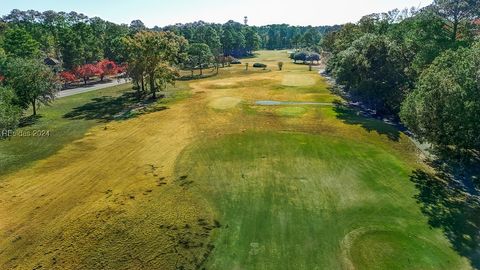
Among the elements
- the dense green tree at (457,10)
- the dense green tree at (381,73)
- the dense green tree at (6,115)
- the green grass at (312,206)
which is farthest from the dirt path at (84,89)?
the dense green tree at (457,10)

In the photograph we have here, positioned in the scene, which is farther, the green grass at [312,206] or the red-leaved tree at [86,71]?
the red-leaved tree at [86,71]

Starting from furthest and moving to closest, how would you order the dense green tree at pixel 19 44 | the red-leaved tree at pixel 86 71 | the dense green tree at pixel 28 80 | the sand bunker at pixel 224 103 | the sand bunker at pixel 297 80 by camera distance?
the red-leaved tree at pixel 86 71, the dense green tree at pixel 19 44, the sand bunker at pixel 297 80, the sand bunker at pixel 224 103, the dense green tree at pixel 28 80

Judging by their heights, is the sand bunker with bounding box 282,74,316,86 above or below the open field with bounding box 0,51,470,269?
above

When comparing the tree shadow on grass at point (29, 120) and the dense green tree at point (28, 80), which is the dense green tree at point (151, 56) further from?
the tree shadow on grass at point (29, 120)

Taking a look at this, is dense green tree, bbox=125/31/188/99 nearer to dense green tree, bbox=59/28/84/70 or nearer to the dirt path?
the dirt path

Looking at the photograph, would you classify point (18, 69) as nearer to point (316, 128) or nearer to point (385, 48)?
point (316, 128)

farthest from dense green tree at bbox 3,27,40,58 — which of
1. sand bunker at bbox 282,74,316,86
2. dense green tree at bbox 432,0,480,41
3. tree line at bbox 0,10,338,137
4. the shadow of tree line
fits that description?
the shadow of tree line
